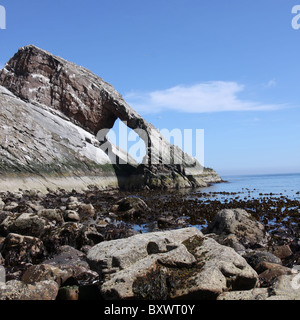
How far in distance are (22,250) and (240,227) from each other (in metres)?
7.20

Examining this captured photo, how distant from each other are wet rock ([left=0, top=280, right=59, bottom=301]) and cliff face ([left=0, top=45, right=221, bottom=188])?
25.1 m

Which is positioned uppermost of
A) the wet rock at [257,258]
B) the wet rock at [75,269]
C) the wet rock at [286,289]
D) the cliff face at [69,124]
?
the cliff face at [69,124]

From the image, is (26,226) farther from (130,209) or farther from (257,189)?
(257,189)

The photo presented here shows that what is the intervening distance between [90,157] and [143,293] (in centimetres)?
3450

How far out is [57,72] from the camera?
4278cm

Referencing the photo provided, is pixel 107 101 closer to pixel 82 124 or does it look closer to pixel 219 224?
pixel 82 124

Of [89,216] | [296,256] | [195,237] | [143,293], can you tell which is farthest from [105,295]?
[89,216]

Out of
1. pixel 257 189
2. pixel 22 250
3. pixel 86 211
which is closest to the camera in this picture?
pixel 22 250

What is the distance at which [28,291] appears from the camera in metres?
5.26

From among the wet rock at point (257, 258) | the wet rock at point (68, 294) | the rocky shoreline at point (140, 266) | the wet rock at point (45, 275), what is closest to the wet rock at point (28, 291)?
the rocky shoreline at point (140, 266)

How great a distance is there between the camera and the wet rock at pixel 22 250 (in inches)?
320

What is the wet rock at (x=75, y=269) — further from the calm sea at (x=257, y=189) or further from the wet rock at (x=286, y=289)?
the calm sea at (x=257, y=189)

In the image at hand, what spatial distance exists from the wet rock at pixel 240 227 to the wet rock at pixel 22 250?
615 cm

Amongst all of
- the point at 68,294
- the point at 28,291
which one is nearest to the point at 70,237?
the point at 68,294
